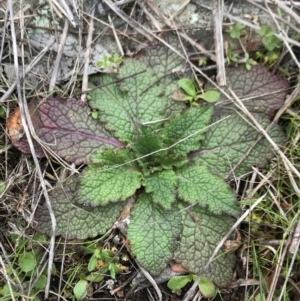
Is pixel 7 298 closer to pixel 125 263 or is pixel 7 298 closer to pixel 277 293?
pixel 125 263

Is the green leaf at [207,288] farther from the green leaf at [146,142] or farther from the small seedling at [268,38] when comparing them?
the small seedling at [268,38]

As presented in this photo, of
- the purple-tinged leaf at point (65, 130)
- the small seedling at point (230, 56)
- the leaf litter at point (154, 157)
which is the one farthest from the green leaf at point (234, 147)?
the purple-tinged leaf at point (65, 130)

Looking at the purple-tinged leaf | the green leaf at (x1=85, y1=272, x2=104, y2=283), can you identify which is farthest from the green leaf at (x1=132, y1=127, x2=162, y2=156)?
the green leaf at (x1=85, y1=272, x2=104, y2=283)

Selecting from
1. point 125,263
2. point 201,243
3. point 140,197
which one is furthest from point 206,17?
point 125,263

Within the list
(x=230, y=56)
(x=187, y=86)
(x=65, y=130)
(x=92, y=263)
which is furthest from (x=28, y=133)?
(x=230, y=56)

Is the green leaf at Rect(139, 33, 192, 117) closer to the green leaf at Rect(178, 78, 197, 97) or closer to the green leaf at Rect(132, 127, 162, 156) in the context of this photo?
the green leaf at Rect(178, 78, 197, 97)
